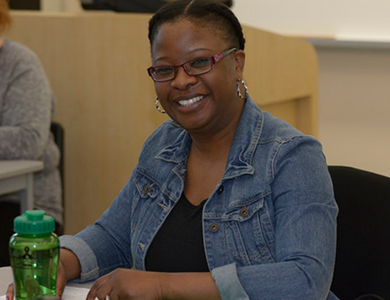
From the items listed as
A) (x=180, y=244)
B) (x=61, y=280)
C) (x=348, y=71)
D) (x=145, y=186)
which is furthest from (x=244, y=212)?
(x=348, y=71)

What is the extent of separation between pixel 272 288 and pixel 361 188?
388mm

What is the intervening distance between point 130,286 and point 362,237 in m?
0.52

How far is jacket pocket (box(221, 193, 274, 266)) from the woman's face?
0.62 ft

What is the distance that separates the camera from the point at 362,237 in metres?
1.35

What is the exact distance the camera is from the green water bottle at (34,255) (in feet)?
3.24

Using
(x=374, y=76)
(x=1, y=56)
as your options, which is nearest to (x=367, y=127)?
(x=374, y=76)

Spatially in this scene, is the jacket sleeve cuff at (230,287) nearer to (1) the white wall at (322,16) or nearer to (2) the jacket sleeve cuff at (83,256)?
(2) the jacket sleeve cuff at (83,256)

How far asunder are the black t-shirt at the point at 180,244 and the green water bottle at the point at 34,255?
26cm

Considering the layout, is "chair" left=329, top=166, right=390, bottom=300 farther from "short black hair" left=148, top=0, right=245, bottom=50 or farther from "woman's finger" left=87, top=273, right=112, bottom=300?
"woman's finger" left=87, top=273, right=112, bottom=300

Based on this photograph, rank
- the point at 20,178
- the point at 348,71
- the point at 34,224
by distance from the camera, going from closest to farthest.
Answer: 1. the point at 34,224
2. the point at 20,178
3. the point at 348,71

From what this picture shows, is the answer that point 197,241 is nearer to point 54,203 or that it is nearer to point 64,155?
point 54,203

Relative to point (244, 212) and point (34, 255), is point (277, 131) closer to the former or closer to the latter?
point (244, 212)

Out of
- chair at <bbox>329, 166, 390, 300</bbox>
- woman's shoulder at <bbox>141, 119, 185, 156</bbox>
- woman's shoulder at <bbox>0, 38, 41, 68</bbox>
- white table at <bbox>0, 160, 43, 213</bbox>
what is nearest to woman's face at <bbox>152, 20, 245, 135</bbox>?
woman's shoulder at <bbox>141, 119, 185, 156</bbox>

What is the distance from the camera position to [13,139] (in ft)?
7.98
